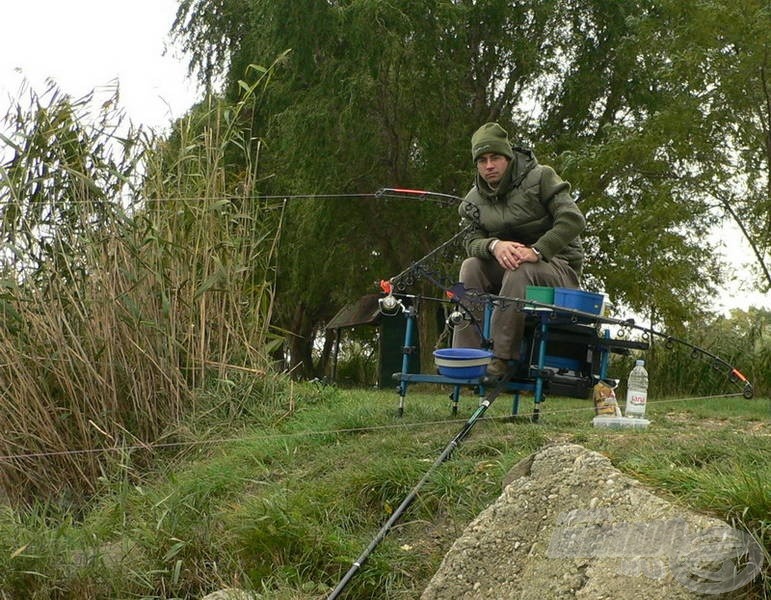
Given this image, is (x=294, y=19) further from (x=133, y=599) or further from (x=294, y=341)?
(x=133, y=599)

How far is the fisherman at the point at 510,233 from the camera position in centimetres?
634

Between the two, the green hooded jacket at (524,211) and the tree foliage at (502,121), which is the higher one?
the tree foliage at (502,121)

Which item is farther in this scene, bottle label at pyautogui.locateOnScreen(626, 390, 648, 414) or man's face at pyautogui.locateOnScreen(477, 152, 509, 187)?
man's face at pyautogui.locateOnScreen(477, 152, 509, 187)

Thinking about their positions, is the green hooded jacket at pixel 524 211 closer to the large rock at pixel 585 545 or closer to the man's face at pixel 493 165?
the man's face at pixel 493 165

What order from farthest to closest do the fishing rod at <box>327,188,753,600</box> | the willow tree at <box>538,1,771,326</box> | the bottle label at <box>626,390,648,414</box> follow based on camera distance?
the willow tree at <box>538,1,771,326</box> → the bottle label at <box>626,390,648,414</box> → the fishing rod at <box>327,188,753,600</box>

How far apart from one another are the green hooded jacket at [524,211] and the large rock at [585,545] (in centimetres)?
219

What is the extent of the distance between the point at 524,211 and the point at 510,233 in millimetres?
155

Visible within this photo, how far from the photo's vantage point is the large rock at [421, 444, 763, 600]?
3.58 metres

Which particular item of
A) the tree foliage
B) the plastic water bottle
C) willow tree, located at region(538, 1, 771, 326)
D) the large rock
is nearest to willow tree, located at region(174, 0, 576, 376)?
the tree foliage

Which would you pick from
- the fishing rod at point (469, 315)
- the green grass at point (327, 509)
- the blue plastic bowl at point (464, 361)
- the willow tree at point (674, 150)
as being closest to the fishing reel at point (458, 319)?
the fishing rod at point (469, 315)

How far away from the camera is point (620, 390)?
1587 cm

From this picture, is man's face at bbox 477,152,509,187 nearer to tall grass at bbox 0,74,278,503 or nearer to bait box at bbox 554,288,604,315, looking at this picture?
bait box at bbox 554,288,604,315

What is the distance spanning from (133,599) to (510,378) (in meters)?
2.34

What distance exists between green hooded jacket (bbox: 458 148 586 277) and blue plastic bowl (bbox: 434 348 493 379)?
61 centimetres
